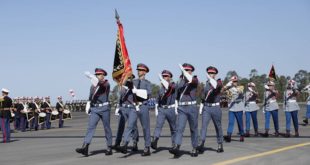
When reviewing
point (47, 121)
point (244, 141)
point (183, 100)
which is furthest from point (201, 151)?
point (47, 121)

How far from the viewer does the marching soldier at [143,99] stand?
1154 centimetres

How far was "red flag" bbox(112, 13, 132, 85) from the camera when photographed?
11.9 metres

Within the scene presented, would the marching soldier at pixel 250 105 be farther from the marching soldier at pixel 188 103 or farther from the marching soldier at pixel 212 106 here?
the marching soldier at pixel 188 103

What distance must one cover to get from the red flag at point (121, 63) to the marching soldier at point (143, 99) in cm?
27

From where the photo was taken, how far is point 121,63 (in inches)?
475

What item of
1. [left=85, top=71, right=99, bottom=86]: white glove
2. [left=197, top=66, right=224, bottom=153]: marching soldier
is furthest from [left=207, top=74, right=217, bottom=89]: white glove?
[left=85, top=71, right=99, bottom=86]: white glove

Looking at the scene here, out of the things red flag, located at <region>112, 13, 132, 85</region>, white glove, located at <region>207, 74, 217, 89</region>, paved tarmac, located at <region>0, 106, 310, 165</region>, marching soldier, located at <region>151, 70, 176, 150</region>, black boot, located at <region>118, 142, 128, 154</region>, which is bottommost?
paved tarmac, located at <region>0, 106, 310, 165</region>

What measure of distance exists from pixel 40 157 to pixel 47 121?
47.2 ft

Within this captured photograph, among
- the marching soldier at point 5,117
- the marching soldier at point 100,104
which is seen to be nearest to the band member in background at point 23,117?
the marching soldier at point 5,117

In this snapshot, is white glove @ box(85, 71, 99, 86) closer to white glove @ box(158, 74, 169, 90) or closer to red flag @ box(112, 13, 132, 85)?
red flag @ box(112, 13, 132, 85)

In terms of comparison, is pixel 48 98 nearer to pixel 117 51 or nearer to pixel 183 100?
pixel 117 51

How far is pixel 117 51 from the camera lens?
12.4 meters

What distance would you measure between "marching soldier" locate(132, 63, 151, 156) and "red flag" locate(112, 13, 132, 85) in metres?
0.27

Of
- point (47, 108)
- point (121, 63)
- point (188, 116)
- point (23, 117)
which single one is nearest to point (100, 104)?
point (121, 63)
